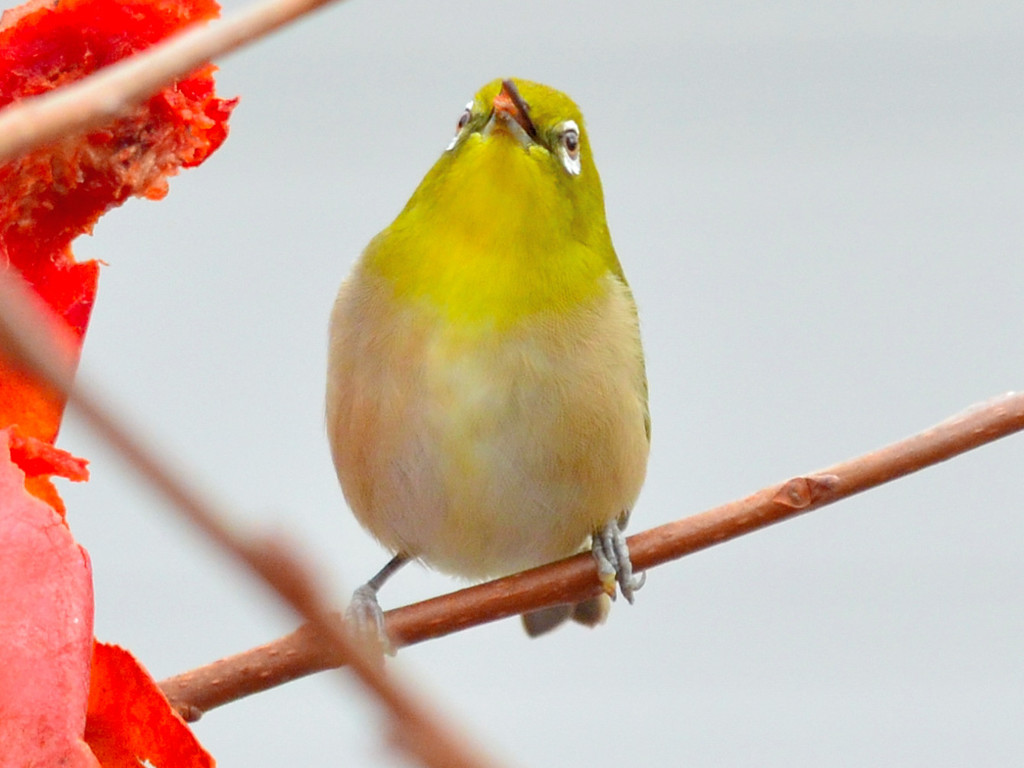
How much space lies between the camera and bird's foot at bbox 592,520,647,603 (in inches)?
61.0

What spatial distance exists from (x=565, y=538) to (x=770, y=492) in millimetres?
595

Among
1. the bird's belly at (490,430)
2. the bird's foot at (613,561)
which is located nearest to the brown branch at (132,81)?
the bird's foot at (613,561)

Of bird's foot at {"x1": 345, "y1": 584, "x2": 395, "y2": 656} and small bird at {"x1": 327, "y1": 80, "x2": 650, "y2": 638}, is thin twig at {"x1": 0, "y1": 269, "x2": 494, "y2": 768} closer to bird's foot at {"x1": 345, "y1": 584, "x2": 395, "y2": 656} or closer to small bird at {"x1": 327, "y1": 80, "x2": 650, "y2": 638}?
bird's foot at {"x1": 345, "y1": 584, "x2": 395, "y2": 656}

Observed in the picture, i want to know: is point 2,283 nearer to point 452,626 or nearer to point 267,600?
point 267,600

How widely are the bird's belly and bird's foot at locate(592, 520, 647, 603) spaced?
0.12 feet

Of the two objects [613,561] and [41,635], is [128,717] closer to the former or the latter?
[41,635]

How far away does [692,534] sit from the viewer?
4.40 feet

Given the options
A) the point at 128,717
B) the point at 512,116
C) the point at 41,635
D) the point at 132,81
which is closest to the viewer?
the point at 132,81

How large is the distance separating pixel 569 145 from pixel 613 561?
1.70 feet

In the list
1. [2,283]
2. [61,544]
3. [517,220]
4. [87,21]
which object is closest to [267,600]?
[2,283]

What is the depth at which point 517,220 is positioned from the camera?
167cm

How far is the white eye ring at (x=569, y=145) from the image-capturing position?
1662 millimetres

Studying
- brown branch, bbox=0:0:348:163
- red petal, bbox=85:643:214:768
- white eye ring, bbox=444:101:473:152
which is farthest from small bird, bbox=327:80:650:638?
brown branch, bbox=0:0:348:163

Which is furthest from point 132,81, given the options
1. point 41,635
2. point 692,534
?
point 692,534
